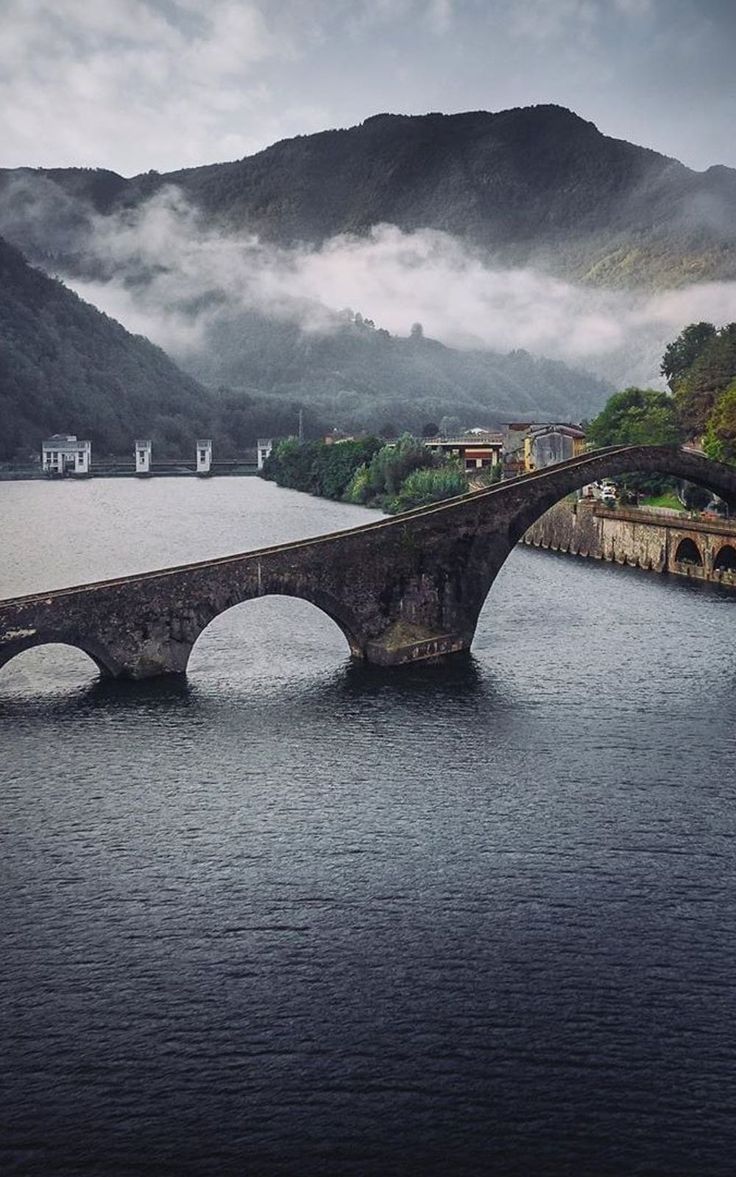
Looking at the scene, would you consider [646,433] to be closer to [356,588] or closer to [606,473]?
[606,473]

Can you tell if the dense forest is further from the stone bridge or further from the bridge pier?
the bridge pier

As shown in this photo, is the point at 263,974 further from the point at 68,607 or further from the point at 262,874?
the point at 68,607

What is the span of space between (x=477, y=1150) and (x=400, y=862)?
13570 mm

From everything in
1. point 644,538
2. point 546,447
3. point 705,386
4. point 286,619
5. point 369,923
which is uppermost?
point 705,386

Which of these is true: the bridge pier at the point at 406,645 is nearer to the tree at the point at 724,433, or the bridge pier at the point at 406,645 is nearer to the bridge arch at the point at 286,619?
the bridge arch at the point at 286,619

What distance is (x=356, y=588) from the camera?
61.4 m

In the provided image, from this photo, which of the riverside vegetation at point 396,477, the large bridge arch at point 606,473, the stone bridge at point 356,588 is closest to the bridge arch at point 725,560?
the large bridge arch at point 606,473

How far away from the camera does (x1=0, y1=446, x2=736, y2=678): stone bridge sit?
2152 inches

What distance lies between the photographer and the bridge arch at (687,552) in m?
99.0

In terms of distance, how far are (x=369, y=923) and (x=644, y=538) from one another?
79087mm

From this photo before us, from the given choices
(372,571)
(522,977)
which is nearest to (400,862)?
(522,977)

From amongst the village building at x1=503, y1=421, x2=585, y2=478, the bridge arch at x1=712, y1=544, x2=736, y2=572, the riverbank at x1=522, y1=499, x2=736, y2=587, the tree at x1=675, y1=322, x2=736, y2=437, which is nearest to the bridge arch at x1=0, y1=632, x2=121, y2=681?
the riverbank at x1=522, y1=499, x2=736, y2=587

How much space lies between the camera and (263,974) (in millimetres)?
30484

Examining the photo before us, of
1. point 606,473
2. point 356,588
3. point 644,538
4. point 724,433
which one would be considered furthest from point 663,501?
point 356,588
